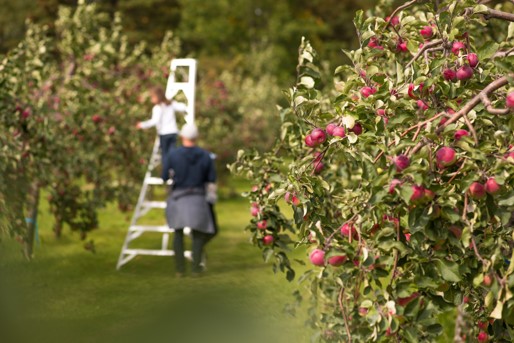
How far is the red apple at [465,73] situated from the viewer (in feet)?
10.3

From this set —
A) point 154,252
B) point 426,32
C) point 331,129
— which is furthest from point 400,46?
point 154,252

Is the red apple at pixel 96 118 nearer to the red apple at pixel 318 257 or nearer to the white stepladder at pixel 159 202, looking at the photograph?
the white stepladder at pixel 159 202

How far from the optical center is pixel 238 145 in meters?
16.3

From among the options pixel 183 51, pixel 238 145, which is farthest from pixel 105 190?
pixel 183 51

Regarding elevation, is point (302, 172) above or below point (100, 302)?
above

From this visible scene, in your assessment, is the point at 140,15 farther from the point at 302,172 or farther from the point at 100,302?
the point at 302,172

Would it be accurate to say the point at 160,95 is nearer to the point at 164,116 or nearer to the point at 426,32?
the point at 164,116

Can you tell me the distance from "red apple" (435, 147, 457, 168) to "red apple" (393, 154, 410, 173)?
0.42 feet

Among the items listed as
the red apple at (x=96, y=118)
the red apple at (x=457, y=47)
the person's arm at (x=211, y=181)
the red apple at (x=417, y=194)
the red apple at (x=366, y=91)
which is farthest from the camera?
the red apple at (x=96, y=118)

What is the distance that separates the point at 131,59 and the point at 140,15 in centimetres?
2928

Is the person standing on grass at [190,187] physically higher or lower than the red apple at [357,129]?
lower

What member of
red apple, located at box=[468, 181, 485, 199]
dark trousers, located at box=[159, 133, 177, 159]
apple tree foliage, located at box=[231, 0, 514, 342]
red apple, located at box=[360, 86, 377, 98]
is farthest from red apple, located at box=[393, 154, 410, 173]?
dark trousers, located at box=[159, 133, 177, 159]

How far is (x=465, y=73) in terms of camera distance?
314 centimetres

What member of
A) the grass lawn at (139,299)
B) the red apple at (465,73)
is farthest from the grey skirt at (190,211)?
the red apple at (465,73)
